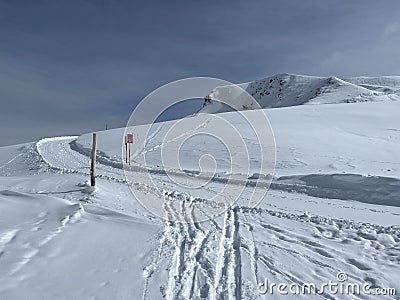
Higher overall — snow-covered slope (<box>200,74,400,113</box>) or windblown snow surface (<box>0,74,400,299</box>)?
snow-covered slope (<box>200,74,400,113</box>)

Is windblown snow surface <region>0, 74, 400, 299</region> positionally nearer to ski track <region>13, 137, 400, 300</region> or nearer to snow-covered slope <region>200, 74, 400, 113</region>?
ski track <region>13, 137, 400, 300</region>

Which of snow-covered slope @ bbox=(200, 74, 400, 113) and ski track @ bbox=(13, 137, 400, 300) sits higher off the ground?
snow-covered slope @ bbox=(200, 74, 400, 113)

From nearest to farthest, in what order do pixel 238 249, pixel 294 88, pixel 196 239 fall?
1. pixel 238 249
2. pixel 196 239
3. pixel 294 88

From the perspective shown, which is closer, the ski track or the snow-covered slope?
the ski track

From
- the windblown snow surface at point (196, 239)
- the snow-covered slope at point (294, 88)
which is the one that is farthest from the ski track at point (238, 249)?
the snow-covered slope at point (294, 88)

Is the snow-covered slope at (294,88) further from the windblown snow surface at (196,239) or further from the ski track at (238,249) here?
the ski track at (238,249)

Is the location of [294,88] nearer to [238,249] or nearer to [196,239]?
[196,239]

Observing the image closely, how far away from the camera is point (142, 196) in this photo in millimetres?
10250

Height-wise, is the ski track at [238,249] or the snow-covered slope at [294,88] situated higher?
the snow-covered slope at [294,88]

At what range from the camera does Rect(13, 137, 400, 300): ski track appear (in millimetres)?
4527

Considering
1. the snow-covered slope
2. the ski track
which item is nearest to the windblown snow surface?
the ski track

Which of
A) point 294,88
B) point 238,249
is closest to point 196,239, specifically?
point 238,249

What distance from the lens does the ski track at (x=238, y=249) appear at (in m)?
4.53

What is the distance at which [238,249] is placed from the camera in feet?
18.9
